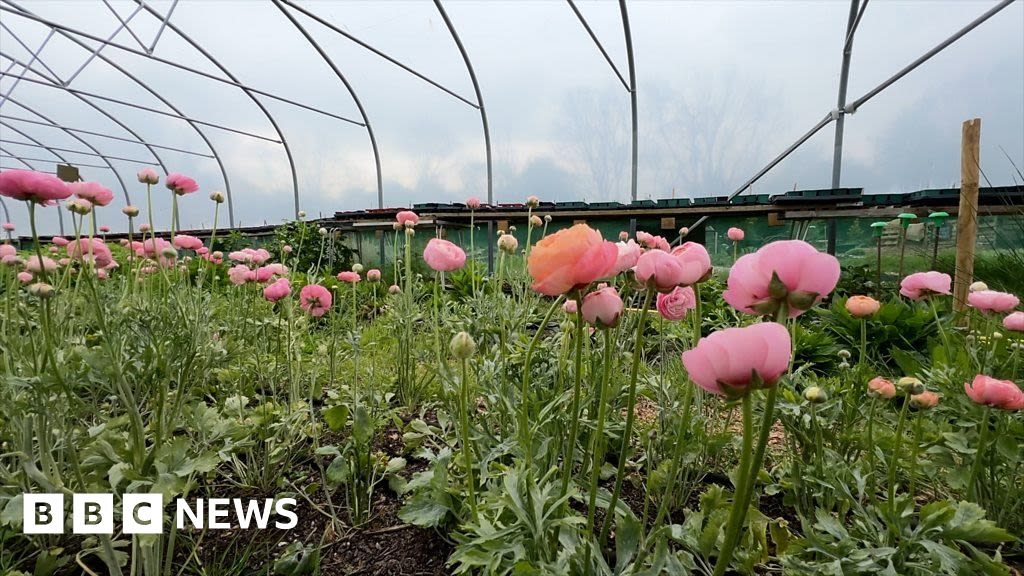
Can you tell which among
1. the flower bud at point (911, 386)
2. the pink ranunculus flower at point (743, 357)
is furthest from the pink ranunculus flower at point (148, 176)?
the flower bud at point (911, 386)

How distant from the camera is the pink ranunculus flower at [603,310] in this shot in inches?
19.6

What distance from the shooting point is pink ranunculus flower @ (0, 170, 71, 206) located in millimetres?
697

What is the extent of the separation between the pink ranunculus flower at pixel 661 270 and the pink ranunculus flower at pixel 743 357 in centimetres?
16

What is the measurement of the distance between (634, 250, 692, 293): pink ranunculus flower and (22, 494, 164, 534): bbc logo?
25.1 inches

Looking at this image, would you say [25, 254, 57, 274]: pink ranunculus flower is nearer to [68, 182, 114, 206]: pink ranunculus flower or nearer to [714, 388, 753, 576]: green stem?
[68, 182, 114, 206]: pink ranunculus flower

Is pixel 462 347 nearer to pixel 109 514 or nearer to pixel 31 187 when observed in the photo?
pixel 109 514

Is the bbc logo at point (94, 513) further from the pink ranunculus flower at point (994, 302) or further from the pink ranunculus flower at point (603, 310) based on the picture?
the pink ranunculus flower at point (994, 302)

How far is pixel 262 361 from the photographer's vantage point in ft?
Result: 4.27

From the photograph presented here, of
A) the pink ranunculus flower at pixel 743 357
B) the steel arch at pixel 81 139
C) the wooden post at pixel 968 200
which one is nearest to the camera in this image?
the pink ranunculus flower at pixel 743 357

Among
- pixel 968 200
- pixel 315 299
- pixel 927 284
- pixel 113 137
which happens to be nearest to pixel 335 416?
pixel 315 299

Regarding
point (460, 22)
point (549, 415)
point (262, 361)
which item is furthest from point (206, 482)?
point (460, 22)

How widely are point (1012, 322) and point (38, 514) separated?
1659 millimetres

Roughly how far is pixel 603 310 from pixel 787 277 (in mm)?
181

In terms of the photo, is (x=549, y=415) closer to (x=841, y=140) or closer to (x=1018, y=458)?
(x=1018, y=458)
